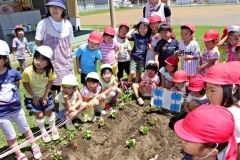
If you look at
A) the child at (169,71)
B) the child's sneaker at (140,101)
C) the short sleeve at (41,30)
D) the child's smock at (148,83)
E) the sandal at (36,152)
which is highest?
the short sleeve at (41,30)

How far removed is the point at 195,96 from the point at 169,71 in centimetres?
101

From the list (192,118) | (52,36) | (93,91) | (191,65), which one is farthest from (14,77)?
(191,65)

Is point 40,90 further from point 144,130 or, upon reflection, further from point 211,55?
point 211,55

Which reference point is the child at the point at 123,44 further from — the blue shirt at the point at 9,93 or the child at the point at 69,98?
the blue shirt at the point at 9,93

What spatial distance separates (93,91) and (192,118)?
3651 millimetres

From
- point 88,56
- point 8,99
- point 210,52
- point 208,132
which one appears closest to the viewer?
point 208,132

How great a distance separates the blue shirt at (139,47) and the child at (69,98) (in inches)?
76.8

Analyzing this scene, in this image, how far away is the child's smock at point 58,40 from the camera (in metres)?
5.19

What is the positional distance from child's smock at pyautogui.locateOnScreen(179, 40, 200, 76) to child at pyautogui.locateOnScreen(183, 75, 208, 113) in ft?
2.95

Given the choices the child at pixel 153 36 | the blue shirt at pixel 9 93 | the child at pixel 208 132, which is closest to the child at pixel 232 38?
the child at pixel 153 36

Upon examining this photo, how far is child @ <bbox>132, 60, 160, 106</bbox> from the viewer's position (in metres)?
6.53

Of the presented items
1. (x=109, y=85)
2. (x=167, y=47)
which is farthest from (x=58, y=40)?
(x=167, y=47)

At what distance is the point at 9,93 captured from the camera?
4.26 m

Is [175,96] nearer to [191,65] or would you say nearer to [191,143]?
[191,65]
